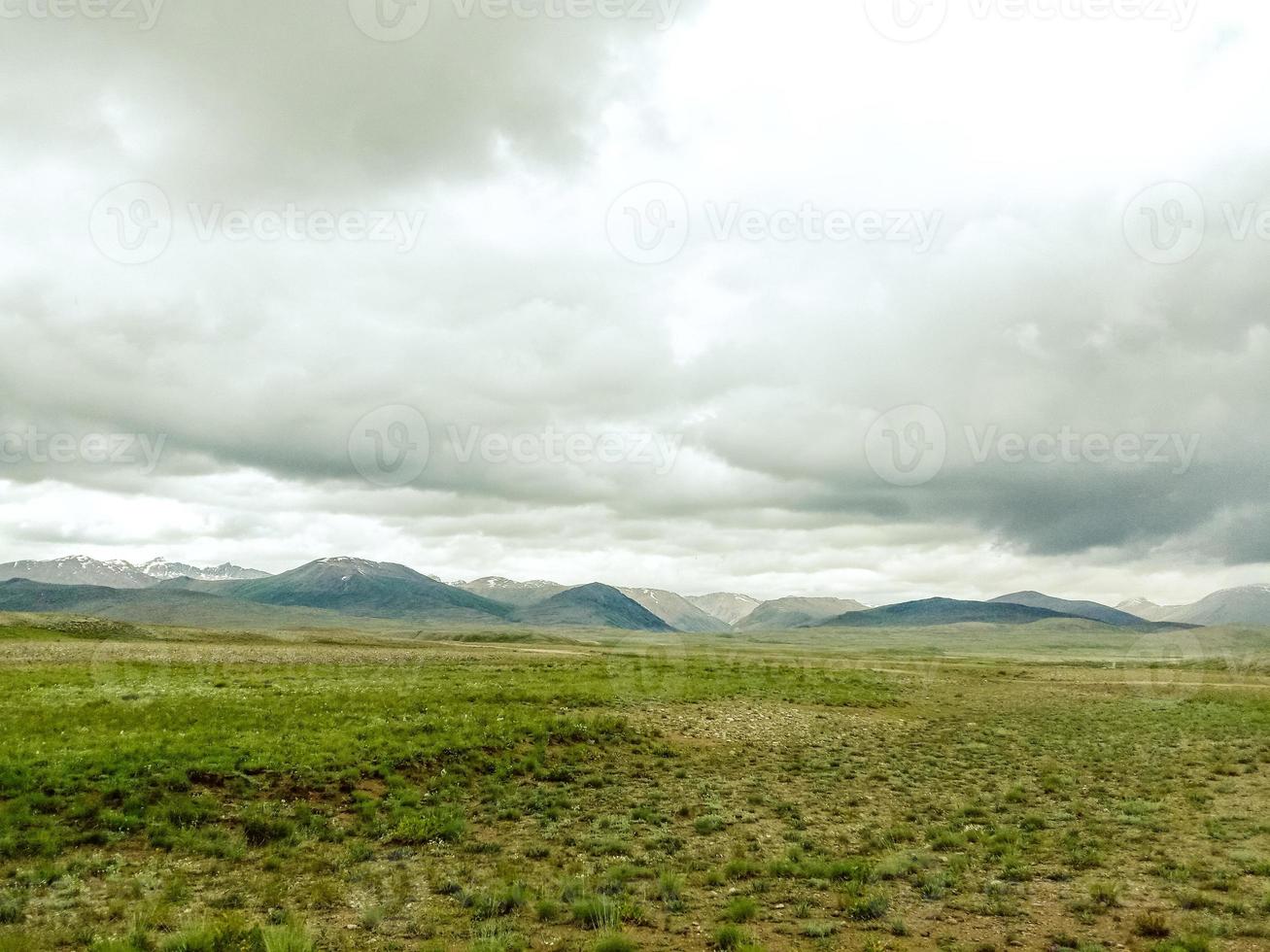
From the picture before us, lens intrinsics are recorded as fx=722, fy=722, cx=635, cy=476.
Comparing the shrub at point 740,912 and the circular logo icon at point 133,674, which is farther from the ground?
the shrub at point 740,912

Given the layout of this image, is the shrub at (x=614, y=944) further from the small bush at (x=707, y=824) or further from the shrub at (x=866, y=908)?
the small bush at (x=707, y=824)

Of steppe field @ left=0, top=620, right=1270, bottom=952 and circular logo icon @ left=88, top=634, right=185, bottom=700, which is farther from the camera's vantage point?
circular logo icon @ left=88, top=634, right=185, bottom=700

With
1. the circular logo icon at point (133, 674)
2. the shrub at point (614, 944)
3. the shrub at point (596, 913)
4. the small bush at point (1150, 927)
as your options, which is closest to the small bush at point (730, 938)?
the shrub at point (614, 944)

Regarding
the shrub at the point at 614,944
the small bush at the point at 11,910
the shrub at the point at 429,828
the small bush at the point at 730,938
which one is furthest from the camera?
the shrub at the point at 429,828

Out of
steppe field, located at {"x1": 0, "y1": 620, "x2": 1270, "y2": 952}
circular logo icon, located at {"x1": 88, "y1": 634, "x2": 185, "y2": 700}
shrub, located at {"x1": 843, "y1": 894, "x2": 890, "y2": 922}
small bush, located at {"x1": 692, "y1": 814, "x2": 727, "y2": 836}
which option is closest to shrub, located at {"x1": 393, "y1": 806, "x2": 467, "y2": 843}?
steppe field, located at {"x1": 0, "y1": 620, "x2": 1270, "y2": 952}

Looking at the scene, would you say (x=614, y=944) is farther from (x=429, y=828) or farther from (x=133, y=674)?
(x=133, y=674)

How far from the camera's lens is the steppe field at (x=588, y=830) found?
40.8 feet

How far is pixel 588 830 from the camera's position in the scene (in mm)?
18891

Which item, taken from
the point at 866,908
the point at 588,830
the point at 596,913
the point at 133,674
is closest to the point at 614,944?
the point at 596,913

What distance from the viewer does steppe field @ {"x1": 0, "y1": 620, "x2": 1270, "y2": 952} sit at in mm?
12445

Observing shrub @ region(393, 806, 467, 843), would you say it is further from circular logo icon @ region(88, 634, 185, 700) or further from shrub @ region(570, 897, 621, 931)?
circular logo icon @ region(88, 634, 185, 700)

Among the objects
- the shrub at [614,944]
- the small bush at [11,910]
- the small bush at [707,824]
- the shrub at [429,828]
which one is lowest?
the small bush at [707,824]

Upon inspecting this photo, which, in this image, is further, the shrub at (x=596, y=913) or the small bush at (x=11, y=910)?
the shrub at (x=596, y=913)

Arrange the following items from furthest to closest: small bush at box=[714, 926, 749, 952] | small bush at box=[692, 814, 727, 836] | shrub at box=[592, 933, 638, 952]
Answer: small bush at box=[692, 814, 727, 836] < small bush at box=[714, 926, 749, 952] < shrub at box=[592, 933, 638, 952]
